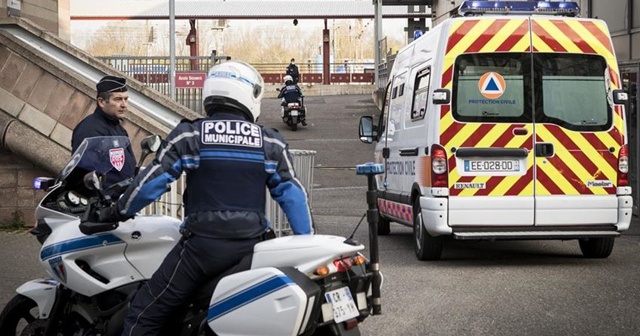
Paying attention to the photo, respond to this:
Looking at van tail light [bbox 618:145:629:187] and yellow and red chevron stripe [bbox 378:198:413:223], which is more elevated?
van tail light [bbox 618:145:629:187]

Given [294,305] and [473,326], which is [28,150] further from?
[294,305]

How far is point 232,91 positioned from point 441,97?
5795mm

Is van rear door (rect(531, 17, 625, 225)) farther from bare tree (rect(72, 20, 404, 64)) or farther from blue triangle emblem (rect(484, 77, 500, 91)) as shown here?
bare tree (rect(72, 20, 404, 64))

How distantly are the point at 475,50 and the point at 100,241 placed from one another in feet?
19.9

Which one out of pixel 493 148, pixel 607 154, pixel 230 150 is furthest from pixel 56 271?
pixel 607 154

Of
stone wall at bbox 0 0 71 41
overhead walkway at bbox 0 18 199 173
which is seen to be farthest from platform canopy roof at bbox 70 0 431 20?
overhead walkway at bbox 0 18 199 173

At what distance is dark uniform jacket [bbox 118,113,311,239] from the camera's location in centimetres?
486

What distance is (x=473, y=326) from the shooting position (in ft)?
25.5

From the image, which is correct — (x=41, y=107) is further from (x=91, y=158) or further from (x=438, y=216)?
(x=91, y=158)

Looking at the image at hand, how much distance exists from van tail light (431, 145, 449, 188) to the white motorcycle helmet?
564cm

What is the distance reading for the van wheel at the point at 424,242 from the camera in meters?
11.1

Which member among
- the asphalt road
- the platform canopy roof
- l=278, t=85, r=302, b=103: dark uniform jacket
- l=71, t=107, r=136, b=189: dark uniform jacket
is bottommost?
the asphalt road

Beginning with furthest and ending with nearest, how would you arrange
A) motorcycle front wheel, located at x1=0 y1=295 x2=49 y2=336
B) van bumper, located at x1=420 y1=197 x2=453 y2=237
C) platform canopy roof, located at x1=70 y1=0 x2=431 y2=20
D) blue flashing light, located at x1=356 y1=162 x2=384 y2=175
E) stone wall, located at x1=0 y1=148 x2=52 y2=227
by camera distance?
platform canopy roof, located at x1=70 y1=0 x2=431 y2=20
stone wall, located at x1=0 y1=148 x2=52 y2=227
van bumper, located at x1=420 y1=197 x2=453 y2=237
motorcycle front wheel, located at x1=0 y1=295 x2=49 y2=336
blue flashing light, located at x1=356 y1=162 x2=384 y2=175

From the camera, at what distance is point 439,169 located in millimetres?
10625
